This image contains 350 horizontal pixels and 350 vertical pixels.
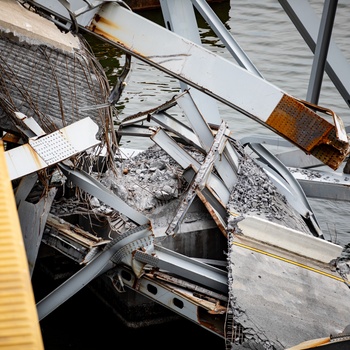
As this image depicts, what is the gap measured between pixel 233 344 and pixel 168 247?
196 cm

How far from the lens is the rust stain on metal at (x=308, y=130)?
24.1 ft

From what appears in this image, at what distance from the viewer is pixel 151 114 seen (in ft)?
34.7

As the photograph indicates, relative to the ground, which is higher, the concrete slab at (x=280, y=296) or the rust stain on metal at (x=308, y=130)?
the rust stain on metal at (x=308, y=130)

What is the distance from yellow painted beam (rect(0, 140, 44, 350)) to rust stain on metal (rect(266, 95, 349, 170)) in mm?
4172

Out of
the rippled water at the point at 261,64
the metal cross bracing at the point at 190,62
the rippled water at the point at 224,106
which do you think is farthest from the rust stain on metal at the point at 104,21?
the rippled water at the point at 261,64

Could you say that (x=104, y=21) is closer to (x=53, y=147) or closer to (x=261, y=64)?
(x=53, y=147)

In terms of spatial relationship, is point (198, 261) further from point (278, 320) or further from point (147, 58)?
point (147, 58)

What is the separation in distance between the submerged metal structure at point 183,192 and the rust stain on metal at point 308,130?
A: 0.04 feet

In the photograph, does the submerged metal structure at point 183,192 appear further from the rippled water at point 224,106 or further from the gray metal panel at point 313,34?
the rippled water at point 224,106

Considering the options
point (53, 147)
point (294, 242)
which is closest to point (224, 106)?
point (294, 242)

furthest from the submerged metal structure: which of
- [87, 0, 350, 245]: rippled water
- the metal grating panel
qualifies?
[87, 0, 350, 245]: rippled water

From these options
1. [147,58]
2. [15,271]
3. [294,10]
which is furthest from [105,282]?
[15,271]

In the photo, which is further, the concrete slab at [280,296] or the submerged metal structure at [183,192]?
the concrete slab at [280,296]

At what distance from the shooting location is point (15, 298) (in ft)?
11.2
